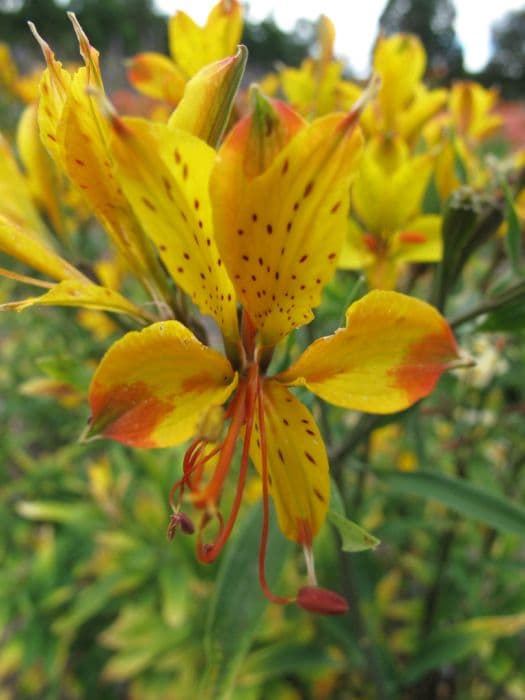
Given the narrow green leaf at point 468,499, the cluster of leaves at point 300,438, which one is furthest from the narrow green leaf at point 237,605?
the narrow green leaf at point 468,499

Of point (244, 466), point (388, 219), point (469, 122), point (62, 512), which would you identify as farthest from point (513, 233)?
point (62, 512)

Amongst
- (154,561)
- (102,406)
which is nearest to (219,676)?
(102,406)

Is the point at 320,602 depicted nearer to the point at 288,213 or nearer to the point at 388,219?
the point at 288,213

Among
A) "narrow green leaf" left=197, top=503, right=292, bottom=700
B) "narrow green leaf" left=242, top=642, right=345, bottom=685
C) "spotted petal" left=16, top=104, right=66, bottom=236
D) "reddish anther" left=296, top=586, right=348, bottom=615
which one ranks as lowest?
"narrow green leaf" left=242, top=642, right=345, bottom=685

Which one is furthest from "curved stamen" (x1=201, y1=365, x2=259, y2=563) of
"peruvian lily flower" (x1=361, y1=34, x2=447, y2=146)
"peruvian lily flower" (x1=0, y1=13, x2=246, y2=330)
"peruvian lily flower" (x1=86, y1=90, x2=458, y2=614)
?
"peruvian lily flower" (x1=361, y1=34, x2=447, y2=146)

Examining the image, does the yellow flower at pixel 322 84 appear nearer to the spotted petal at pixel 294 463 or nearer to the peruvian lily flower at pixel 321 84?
the peruvian lily flower at pixel 321 84

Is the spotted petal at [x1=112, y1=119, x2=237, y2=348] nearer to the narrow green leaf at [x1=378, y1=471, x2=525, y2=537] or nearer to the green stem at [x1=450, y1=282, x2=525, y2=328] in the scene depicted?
the green stem at [x1=450, y1=282, x2=525, y2=328]
